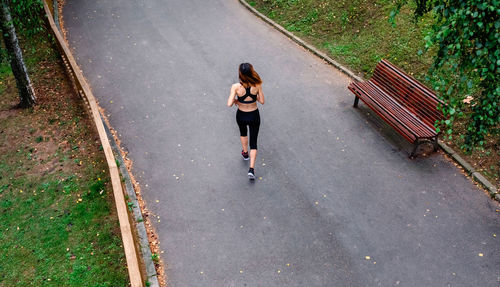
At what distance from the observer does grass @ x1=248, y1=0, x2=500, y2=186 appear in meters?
9.44

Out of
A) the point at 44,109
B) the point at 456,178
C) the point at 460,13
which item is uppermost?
the point at 460,13

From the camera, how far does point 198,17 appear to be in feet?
43.5

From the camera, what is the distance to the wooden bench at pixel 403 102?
7.18m

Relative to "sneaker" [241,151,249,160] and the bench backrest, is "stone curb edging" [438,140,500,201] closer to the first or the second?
the bench backrest

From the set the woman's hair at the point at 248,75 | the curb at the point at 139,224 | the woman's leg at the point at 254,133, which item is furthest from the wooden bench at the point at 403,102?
the curb at the point at 139,224

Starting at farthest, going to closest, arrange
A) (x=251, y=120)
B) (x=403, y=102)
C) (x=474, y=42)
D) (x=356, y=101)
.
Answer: (x=356, y=101)
(x=403, y=102)
(x=251, y=120)
(x=474, y=42)

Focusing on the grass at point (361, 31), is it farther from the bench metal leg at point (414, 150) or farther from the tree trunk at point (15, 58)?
the tree trunk at point (15, 58)

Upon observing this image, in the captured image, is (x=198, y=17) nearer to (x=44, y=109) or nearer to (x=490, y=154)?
(x=44, y=109)

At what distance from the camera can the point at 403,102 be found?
7953 mm

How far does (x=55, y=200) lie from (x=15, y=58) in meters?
3.73

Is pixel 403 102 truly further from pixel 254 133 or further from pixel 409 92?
pixel 254 133

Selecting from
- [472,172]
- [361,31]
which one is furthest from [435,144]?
[361,31]

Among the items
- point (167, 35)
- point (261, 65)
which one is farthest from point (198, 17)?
point (261, 65)

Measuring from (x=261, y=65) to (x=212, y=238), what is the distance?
224 inches
